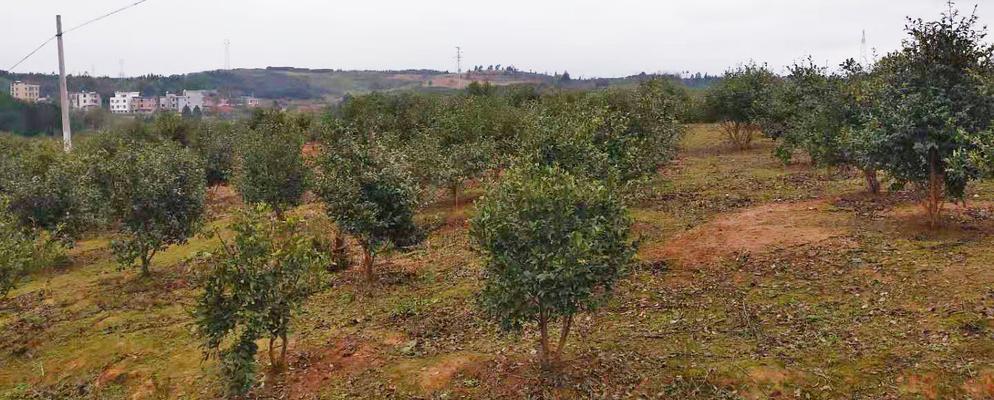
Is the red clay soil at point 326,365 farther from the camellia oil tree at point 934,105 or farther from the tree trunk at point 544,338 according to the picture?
the camellia oil tree at point 934,105

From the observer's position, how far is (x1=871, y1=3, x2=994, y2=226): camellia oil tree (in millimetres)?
15664

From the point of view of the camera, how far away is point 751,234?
19.0 m

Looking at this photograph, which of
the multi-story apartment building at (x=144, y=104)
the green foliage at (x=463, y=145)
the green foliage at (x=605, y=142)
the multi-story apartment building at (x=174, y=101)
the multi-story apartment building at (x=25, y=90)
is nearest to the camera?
the green foliage at (x=605, y=142)

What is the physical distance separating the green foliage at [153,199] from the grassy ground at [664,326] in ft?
5.56

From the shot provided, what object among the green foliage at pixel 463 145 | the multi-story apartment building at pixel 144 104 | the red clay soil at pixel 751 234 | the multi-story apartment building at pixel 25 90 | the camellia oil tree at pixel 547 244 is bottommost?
the red clay soil at pixel 751 234

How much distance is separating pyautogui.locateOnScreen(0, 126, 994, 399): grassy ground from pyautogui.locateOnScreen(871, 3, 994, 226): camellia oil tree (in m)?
2.02

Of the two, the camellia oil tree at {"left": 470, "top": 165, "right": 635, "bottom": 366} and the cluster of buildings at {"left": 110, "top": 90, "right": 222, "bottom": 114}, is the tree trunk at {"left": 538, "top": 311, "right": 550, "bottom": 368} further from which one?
the cluster of buildings at {"left": 110, "top": 90, "right": 222, "bottom": 114}

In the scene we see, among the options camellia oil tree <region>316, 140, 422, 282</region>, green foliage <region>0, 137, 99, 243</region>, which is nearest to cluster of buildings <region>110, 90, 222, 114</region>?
green foliage <region>0, 137, 99, 243</region>

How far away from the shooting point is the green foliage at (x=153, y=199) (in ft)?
65.8

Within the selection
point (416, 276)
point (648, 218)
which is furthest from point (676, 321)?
point (648, 218)

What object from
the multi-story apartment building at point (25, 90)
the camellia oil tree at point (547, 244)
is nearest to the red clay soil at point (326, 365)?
the camellia oil tree at point (547, 244)

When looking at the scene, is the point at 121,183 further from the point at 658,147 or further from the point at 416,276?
the point at 658,147

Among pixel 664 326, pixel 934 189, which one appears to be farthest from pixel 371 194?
pixel 934 189

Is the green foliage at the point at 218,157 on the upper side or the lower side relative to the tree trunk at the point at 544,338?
upper
